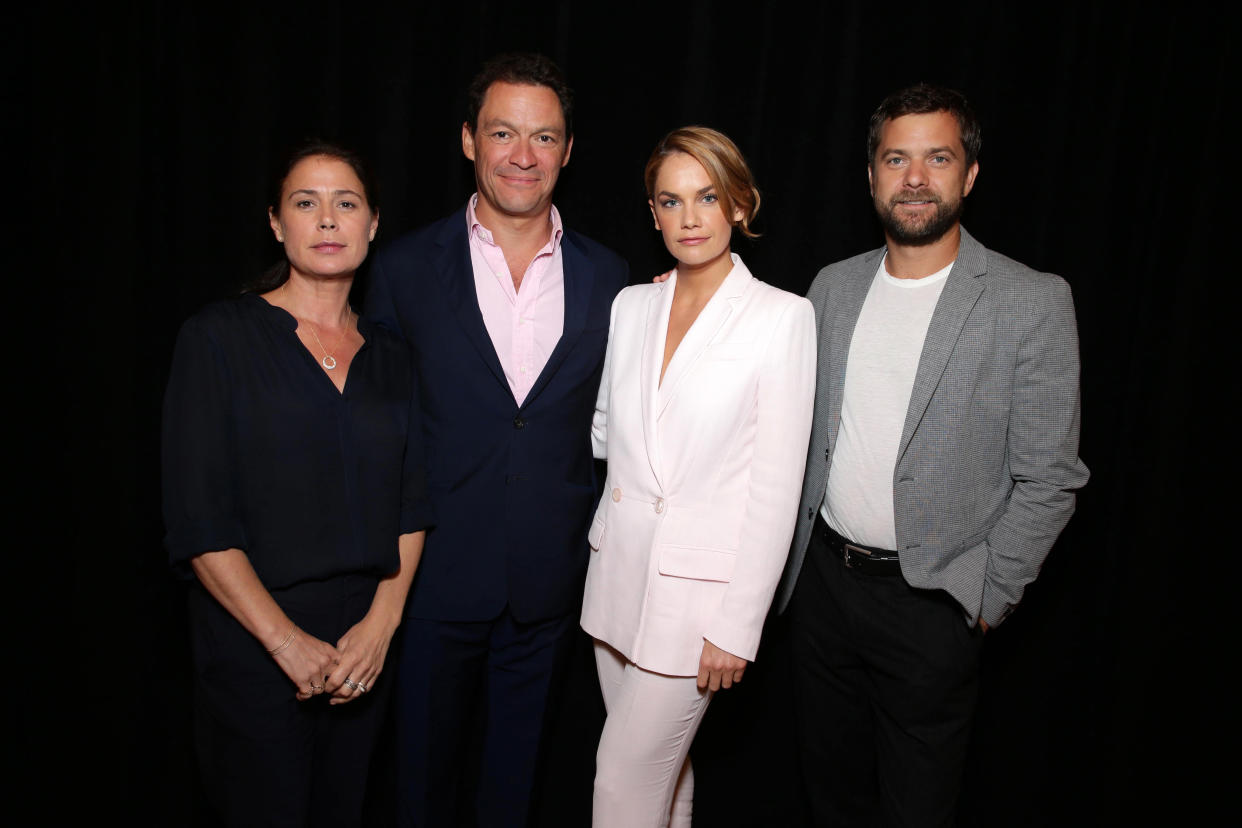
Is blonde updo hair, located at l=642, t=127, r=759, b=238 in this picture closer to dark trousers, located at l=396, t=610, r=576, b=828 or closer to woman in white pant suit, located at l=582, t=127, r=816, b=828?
woman in white pant suit, located at l=582, t=127, r=816, b=828

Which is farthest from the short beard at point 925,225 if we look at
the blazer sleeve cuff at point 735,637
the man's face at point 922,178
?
the blazer sleeve cuff at point 735,637

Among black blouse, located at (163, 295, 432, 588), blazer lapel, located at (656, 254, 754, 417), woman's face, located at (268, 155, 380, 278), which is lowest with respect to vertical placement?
black blouse, located at (163, 295, 432, 588)

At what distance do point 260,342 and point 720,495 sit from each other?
1.08 m

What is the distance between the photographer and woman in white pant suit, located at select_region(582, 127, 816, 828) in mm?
1756

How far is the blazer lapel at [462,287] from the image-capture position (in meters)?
1.99

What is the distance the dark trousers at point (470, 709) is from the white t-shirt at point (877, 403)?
0.85m

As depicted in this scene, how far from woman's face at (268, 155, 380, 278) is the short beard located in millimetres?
1323

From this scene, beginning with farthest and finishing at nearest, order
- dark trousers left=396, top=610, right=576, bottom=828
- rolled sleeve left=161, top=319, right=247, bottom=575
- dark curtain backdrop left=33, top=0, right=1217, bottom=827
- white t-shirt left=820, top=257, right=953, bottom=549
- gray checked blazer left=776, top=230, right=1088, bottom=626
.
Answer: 1. dark curtain backdrop left=33, top=0, right=1217, bottom=827
2. dark trousers left=396, top=610, right=576, bottom=828
3. white t-shirt left=820, top=257, right=953, bottom=549
4. gray checked blazer left=776, top=230, right=1088, bottom=626
5. rolled sleeve left=161, top=319, right=247, bottom=575

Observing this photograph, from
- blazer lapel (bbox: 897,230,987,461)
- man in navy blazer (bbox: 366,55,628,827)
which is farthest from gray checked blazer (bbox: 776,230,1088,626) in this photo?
man in navy blazer (bbox: 366,55,628,827)

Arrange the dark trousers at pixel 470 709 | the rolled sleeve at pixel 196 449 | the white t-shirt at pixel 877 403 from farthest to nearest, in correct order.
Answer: the dark trousers at pixel 470 709
the white t-shirt at pixel 877 403
the rolled sleeve at pixel 196 449

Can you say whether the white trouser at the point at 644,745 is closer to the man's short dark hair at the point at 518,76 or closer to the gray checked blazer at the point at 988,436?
the gray checked blazer at the point at 988,436

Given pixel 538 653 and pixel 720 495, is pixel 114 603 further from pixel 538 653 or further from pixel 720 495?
pixel 720 495

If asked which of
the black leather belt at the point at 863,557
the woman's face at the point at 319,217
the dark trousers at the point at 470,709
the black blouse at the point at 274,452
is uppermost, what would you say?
the woman's face at the point at 319,217

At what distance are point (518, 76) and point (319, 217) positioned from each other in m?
0.68
